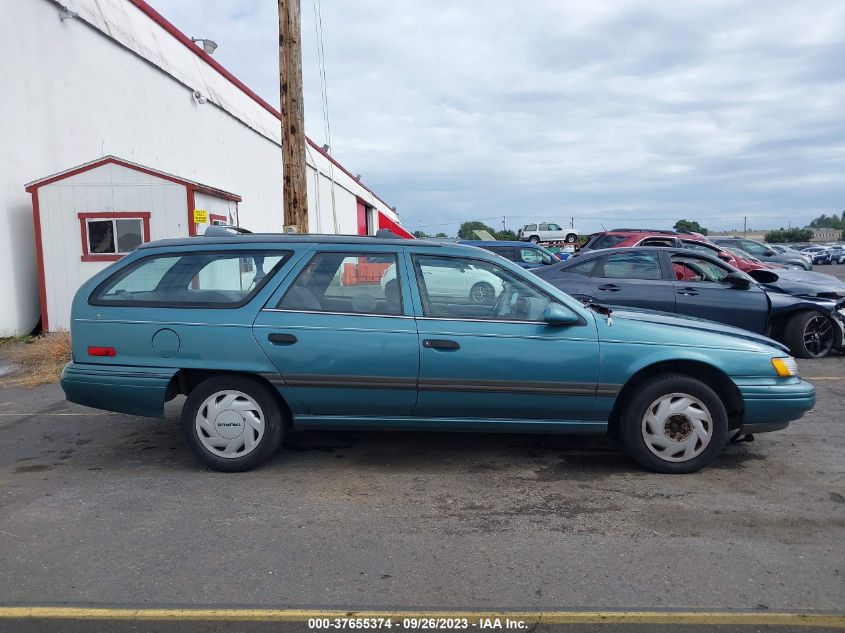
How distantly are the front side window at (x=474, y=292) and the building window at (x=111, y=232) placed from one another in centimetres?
758

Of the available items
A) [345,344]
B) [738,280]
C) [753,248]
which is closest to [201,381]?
[345,344]

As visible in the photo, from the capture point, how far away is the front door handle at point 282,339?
186 inches

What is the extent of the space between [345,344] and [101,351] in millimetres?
1760

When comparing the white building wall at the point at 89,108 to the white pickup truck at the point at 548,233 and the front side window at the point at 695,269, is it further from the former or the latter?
the white pickup truck at the point at 548,233

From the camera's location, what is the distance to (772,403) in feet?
15.7

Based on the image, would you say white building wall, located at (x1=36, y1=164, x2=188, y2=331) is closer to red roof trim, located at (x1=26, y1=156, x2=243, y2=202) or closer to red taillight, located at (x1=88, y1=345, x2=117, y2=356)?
red roof trim, located at (x1=26, y1=156, x2=243, y2=202)

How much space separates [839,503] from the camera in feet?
14.4

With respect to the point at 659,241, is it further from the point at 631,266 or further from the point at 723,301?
the point at 723,301

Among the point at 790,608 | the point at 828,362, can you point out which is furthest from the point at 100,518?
the point at 828,362

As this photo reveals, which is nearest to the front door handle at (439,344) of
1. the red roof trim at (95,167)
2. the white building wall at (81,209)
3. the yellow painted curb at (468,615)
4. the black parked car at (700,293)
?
the yellow painted curb at (468,615)

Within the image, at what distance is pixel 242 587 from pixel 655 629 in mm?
1881

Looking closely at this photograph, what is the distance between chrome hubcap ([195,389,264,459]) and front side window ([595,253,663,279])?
573cm

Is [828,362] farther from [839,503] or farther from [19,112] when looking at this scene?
[19,112]

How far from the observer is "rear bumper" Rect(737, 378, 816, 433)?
4785 millimetres
